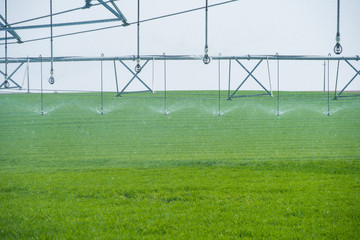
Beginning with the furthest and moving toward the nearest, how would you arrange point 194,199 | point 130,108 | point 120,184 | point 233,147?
point 130,108 < point 233,147 < point 120,184 < point 194,199

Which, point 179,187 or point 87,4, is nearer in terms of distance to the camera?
point 87,4

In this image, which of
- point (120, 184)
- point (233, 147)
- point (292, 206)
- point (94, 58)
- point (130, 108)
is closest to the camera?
point (292, 206)

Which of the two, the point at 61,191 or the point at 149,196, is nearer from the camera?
the point at 149,196

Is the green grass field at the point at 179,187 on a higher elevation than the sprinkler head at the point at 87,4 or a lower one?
lower

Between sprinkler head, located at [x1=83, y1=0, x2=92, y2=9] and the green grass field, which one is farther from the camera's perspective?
sprinkler head, located at [x1=83, y1=0, x2=92, y2=9]

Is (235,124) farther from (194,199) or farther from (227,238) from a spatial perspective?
(227,238)

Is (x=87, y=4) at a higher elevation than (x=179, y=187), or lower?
higher

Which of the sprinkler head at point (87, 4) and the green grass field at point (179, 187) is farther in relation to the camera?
the sprinkler head at point (87, 4)

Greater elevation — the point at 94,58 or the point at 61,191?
the point at 94,58

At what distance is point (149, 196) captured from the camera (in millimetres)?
8711

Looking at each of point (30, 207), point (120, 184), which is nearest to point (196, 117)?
point (120, 184)

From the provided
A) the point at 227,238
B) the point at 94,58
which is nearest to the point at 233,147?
the point at 94,58

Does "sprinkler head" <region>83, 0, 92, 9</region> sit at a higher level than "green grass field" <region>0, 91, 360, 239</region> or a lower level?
higher

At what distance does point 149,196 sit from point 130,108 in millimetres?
38545
